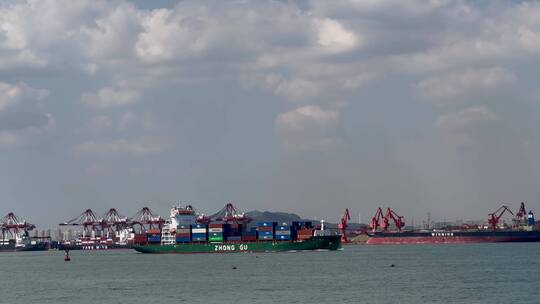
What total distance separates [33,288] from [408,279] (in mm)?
37449

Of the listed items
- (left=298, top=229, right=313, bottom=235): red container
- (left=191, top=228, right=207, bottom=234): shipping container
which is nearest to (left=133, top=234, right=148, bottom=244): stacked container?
(left=191, top=228, right=207, bottom=234): shipping container

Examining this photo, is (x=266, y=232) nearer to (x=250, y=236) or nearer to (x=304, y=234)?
(x=250, y=236)

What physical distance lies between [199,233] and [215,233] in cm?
353

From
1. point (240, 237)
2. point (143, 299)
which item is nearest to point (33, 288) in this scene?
point (143, 299)

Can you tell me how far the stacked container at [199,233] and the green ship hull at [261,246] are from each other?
4.83 feet

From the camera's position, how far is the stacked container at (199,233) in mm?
178625

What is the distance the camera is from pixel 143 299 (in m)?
73.4

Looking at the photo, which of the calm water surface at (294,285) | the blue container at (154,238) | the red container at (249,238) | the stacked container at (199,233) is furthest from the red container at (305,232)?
the calm water surface at (294,285)

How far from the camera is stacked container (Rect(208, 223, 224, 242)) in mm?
177500

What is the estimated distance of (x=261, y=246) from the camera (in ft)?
571

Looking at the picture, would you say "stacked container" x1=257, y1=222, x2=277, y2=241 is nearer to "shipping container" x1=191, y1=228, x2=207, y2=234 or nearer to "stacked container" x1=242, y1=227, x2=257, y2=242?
"stacked container" x1=242, y1=227, x2=257, y2=242

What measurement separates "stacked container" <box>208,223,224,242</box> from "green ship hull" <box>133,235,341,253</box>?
109 cm

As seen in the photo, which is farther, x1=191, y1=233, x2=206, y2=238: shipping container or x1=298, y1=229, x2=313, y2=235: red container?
x1=191, y1=233, x2=206, y2=238: shipping container

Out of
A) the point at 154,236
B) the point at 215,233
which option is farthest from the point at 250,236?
the point at 154,236
